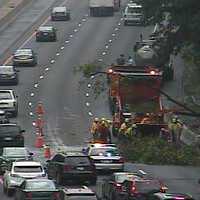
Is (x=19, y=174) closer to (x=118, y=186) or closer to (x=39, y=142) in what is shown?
(x=118, y=186)

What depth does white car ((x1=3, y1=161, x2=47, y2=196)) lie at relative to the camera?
43250mm

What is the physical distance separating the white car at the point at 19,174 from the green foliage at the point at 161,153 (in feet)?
35.7

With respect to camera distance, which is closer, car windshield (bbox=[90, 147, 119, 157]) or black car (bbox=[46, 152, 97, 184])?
black car (bbox=[46, 152, 97, 184])

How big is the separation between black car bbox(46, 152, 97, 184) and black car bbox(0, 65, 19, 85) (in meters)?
32.3

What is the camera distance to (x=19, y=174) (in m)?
43.7

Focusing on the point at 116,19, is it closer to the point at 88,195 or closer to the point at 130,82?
the point at 130,82

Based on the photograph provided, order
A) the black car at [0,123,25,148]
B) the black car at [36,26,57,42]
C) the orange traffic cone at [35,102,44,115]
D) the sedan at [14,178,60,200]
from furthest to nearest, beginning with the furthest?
1. the black car at [36,26,57,42]
2. the orange traffic cone at [35,102,44,115]
3. the black car at [0,123,25,148]
4. the sedan at [14,178,60,200]

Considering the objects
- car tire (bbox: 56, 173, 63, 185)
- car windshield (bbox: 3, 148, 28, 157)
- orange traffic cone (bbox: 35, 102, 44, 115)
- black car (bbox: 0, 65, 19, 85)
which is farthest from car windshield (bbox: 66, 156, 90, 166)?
black car (bbox: 0, 65, 19, 85)

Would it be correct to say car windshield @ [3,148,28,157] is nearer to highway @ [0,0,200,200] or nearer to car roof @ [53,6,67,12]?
highway @ [0,0,200,200]

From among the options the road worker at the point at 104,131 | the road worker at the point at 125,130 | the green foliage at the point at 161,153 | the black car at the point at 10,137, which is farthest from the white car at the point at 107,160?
the road worker at the point at 125,130

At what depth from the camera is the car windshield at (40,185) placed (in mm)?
38719

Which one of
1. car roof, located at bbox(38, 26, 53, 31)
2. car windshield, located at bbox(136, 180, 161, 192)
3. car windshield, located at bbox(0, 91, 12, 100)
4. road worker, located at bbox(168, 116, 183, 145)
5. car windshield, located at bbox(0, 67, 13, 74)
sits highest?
car windshield, located at bbox(136, 180, 161, 192)

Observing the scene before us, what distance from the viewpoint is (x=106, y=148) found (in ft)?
164

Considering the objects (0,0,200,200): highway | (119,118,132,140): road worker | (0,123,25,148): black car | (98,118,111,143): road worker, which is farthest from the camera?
(0,0,200,200): highway
